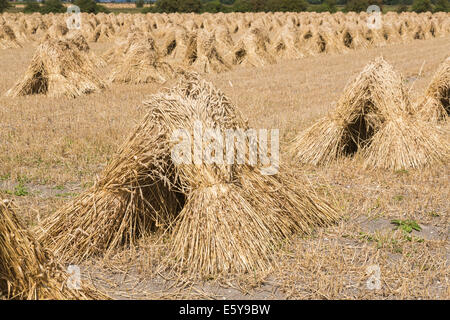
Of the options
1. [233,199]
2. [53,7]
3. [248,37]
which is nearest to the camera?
[233,199]

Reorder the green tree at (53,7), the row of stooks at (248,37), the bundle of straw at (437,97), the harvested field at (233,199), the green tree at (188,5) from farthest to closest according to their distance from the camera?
the green tree at (188,5)
the green tree at (53,7)
the row of stooks at (248,37)
the bundle of straw at (437,97)
the harvested field at (233,199)

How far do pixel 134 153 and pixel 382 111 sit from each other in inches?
153

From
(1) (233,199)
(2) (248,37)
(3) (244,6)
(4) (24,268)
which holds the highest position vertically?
(3) (244,6)

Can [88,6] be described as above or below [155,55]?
above

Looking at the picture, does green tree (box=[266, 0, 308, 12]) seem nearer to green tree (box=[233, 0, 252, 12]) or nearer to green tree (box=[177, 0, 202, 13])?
green tree (box=[233, 0, 252, 12])

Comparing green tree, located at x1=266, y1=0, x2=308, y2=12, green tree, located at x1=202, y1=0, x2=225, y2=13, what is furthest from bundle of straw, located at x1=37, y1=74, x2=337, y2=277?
green tree, located at x1=266, y1=0, x2=308, y2=12

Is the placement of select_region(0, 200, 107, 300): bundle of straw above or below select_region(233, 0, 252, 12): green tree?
below

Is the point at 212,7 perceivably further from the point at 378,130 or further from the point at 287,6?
the point at 378,130

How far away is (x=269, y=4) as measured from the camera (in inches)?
2057

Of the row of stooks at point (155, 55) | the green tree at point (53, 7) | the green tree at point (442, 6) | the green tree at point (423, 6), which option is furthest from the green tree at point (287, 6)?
the row of stooks at point (155, 55)

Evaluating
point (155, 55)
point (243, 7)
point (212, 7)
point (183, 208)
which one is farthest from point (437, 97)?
point (243, 7)

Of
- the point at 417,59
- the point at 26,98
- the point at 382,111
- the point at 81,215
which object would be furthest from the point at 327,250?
the point at 417,59

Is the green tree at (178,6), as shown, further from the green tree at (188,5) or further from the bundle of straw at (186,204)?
the bundle of straw at (186,204)
